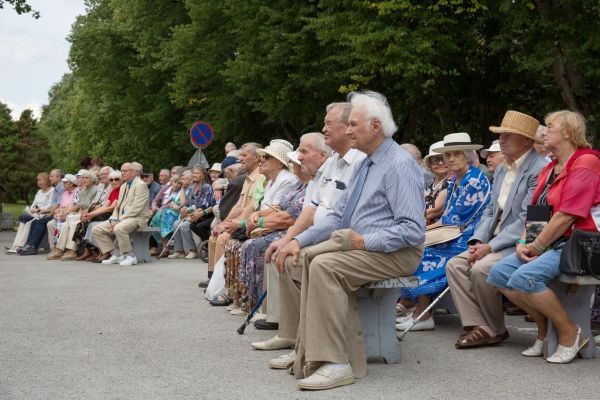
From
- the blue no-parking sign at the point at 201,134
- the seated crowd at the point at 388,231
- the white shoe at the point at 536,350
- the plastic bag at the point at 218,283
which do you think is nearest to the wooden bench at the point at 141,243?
the seated crowd at the point at 388,231

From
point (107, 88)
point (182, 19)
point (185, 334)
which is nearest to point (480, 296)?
point (185, 334)

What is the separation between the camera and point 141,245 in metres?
15.4

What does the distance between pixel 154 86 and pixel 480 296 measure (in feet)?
88.3

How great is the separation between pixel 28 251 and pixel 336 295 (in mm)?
13159

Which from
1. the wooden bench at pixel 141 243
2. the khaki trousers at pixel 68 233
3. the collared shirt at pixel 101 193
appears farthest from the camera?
the collared shirt at pixel 101 193

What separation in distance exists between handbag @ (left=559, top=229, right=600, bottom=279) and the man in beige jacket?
9918 mm

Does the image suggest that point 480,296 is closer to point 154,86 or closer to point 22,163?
point 154,86

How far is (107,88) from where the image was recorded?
3456cm

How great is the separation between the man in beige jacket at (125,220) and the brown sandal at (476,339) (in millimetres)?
8920

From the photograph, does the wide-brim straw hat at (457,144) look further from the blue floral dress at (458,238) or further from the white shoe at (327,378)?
the white shoe at (327,378)

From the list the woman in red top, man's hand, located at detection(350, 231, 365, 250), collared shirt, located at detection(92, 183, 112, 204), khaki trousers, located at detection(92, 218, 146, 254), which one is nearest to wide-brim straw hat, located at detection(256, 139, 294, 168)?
the woman in red top

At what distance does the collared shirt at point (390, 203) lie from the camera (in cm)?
587

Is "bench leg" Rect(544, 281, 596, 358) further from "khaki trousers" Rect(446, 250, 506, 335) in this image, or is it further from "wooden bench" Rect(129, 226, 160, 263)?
"wooden bench" Rect(129, 226, 160, 263)

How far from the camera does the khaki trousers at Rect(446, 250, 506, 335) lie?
6961 millimetres
